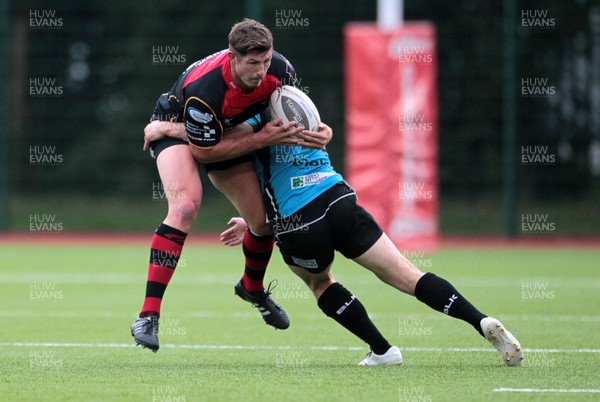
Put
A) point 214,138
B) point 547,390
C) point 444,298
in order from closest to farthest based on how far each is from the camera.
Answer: point 547,390 → point 444,298 → point 214,138

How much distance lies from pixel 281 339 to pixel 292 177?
1.65 meters

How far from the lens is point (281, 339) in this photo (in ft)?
24.0

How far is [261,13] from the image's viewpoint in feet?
57.5

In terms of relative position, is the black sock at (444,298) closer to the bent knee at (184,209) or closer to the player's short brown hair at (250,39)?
the bent knee at (184,209)

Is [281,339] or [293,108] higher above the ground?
[293,108]

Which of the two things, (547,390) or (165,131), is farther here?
(165,131)

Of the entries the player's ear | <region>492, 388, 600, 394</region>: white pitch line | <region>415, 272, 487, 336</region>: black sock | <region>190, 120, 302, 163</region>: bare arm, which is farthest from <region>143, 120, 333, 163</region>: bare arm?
<region>492, 388, 600, 394</region>: white pitch line

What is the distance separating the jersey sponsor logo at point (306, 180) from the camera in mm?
5996

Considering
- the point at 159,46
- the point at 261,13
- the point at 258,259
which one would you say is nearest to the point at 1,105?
the point at 159,46

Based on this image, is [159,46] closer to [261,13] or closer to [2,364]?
[261,13]

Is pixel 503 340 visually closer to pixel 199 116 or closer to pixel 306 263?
pixel 306 263

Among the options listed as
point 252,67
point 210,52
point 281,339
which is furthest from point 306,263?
point 210,52

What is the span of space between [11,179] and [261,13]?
525cm

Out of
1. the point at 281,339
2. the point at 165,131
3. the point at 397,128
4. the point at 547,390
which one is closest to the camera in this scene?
the point at 547,390
